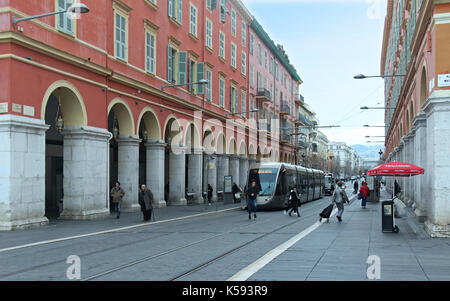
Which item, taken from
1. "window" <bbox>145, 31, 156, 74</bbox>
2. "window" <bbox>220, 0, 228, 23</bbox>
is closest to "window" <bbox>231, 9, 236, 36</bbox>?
"window" <bbox>220, 0, 228, 23</bbox>

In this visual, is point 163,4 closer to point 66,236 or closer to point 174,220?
point 174,220

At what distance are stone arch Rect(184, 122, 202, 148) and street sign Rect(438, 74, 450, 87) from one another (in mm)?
20548

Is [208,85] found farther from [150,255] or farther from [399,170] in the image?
[150,255]

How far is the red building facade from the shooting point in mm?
17000

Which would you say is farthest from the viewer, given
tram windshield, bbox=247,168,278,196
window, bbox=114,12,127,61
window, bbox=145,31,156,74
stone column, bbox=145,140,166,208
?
tram windshield, bbox=247,168,278,196

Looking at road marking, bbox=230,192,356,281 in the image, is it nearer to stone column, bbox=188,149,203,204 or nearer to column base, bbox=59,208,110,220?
column base, bbox=59,208,110,220

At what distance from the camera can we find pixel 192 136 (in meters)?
35.8

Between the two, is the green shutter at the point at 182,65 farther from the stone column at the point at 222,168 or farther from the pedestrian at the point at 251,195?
the pedestrian at the point at 251,195

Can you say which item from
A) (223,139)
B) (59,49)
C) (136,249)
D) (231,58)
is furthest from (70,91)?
(231,58)

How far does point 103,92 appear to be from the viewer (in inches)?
885

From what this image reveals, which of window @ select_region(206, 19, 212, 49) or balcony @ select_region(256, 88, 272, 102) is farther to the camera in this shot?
balcony @ select_region(256, 88, 272, 102)

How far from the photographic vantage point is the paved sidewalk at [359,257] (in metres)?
8.71

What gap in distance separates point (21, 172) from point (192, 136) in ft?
63.9

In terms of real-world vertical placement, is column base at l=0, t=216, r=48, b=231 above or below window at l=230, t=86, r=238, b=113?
below
